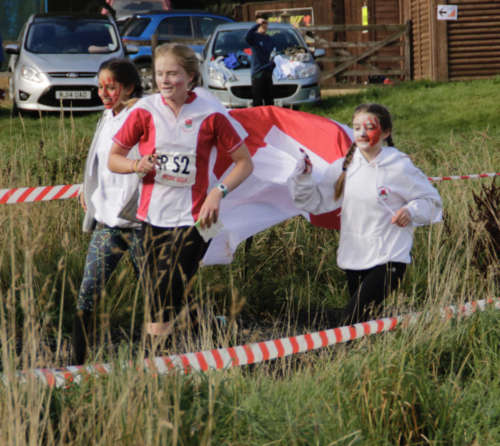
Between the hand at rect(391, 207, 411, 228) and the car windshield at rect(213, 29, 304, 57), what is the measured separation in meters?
11.4

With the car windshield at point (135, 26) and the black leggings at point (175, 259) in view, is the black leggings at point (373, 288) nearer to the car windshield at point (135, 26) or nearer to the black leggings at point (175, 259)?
the black leggings at point (175, 259)

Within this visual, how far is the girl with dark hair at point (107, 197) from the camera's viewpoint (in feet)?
13.5

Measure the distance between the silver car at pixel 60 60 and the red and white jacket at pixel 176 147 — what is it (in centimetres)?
994

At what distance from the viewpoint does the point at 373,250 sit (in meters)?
4.32

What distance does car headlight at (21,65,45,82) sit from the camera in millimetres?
13938

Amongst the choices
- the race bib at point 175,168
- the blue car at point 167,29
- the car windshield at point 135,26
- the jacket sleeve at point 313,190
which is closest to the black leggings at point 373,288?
the jacket sleeve at point 313,190

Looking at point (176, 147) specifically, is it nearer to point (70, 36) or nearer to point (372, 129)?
point (372, 129)

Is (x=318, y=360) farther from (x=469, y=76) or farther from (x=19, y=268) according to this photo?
(x=469, y=76)

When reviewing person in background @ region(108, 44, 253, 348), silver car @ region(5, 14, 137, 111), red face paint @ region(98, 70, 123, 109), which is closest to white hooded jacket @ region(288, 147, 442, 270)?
person in background @ region(108, 44, 253, 348)

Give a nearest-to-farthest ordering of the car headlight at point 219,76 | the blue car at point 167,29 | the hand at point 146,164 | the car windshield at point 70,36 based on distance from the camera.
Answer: the hand at point 146,164 < the car windshield at point 70,36 < the car headlight at point 219,76 < the blue car at point 167,29

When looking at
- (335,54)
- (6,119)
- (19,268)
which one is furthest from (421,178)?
(335,54)

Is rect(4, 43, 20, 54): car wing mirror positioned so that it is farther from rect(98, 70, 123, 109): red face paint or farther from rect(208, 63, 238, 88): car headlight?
rect(98, 70, 123, 109): red face paint

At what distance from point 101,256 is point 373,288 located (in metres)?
1.34

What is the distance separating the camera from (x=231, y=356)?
354 cm
